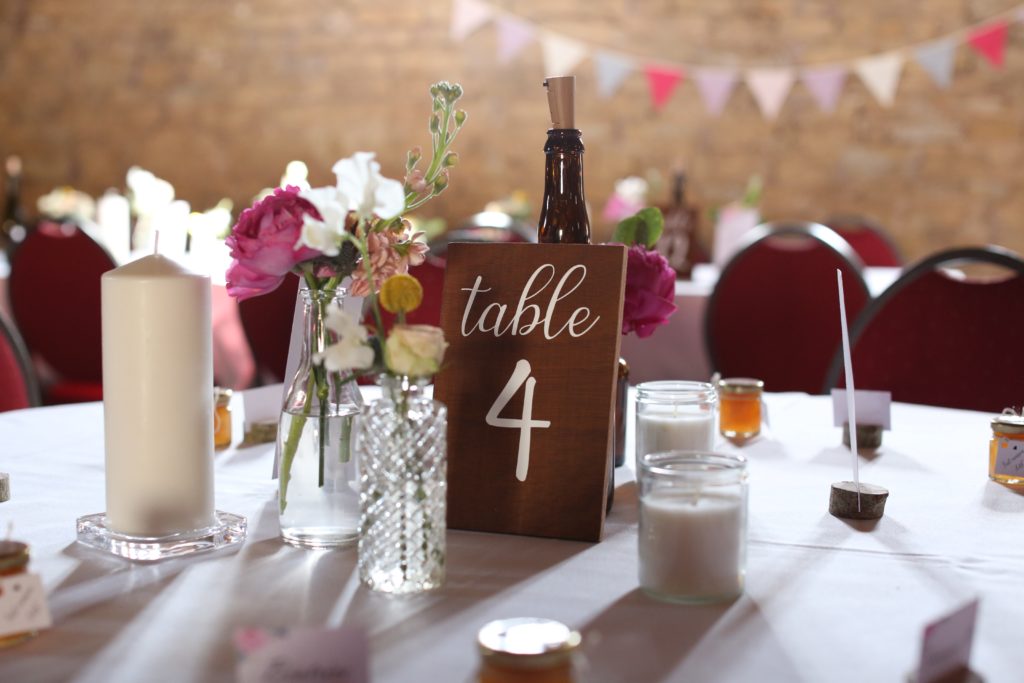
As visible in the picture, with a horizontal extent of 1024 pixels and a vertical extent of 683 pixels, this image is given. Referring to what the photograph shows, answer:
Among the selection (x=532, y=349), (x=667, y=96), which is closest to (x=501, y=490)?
(x=532, y=349)

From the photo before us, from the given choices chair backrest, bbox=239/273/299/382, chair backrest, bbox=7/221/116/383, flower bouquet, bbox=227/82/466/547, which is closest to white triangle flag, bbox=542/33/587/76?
chair backrest, bbox=7/221/116/383

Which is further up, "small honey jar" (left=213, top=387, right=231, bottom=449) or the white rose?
the white rose

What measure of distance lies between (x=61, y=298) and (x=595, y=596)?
2698mm

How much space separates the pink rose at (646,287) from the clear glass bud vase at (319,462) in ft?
0.89

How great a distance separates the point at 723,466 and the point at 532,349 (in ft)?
0.70

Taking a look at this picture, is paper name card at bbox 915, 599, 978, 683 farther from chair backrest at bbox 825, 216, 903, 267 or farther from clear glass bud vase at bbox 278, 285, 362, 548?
chair backrest at bbox 825, 216, 903, 267

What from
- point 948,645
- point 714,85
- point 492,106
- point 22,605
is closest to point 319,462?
point 22,605

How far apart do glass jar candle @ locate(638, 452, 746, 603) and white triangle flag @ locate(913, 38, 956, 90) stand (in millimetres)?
4885

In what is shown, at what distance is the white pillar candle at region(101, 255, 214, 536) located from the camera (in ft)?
2.34

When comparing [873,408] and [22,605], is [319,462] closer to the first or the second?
[22,605]

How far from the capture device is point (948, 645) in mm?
519

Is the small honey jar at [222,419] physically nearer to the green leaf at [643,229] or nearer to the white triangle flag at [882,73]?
the green leaf at [643,229]

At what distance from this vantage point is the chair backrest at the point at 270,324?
2.55 metres

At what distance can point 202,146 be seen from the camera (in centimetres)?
590
